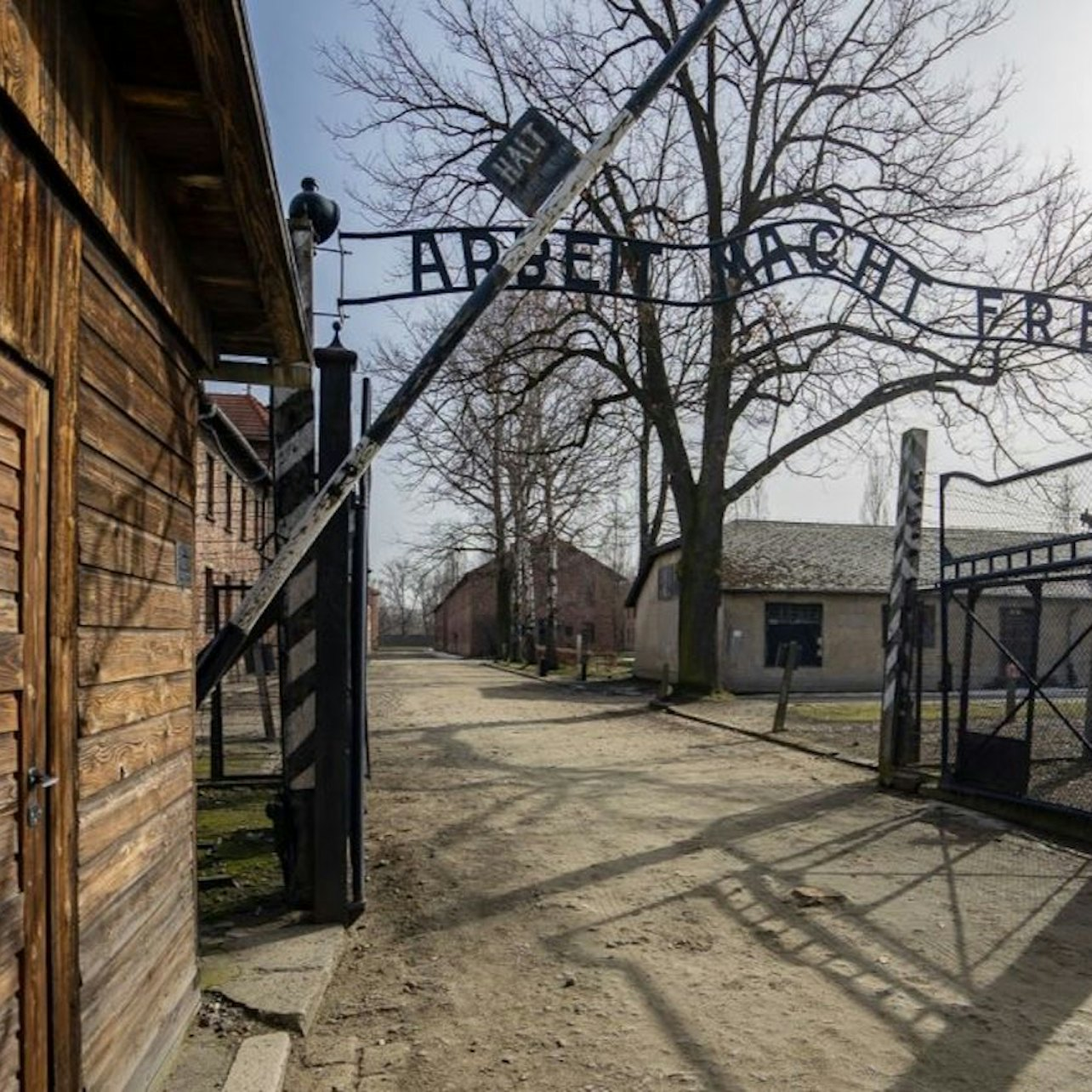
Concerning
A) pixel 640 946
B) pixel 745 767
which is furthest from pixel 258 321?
pixel 745 767

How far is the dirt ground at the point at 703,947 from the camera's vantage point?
3.95m

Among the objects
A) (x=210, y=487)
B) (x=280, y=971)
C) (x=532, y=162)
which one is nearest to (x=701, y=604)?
(x=210, y=487)

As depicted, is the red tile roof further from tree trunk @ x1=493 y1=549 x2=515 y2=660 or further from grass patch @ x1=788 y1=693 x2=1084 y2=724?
grass patch @ x1=788 y1=693 x2=1084 y2=724

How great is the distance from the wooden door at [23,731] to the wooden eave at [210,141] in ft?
3.52

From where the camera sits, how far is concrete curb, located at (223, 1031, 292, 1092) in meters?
3.64

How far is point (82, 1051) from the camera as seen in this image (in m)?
2.77

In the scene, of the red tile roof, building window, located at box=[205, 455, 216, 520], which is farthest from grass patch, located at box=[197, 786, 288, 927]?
the red tile roof

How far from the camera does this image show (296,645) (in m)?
5.57

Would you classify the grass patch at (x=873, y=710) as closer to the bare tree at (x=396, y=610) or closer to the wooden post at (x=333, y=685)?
the wooden post at (x=333, y=685)

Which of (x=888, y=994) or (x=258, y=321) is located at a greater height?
(x=258, y=321)

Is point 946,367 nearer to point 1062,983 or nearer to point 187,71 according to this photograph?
point 1062,983

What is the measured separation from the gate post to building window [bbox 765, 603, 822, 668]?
1603cm

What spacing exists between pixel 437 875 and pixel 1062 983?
12.2 feet

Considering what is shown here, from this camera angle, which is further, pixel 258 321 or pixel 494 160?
pixel 494 160
